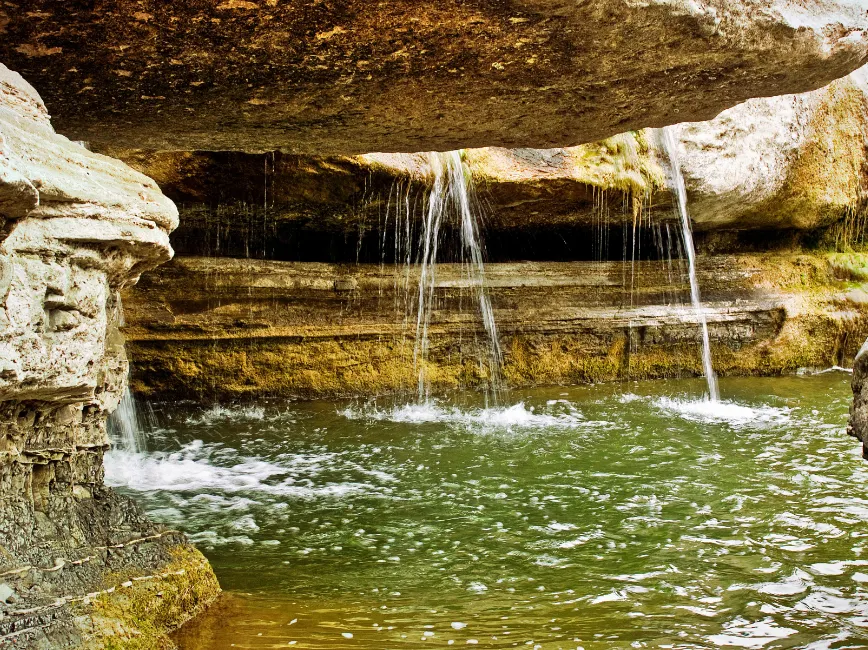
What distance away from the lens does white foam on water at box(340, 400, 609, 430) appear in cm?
697

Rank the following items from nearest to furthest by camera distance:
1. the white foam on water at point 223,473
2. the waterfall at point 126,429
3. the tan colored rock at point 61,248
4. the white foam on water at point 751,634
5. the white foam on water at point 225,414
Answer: the tan colored rock at point 61,248 < the white foam on water at point 751,634 < the white foam on water at point 223,473 < the waterfall at point 126,429 < the white foam on water at point 225,414

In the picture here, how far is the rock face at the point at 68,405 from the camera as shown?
2.41m

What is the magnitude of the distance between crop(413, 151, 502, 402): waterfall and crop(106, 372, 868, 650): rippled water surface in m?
1.48

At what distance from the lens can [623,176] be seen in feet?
26.9

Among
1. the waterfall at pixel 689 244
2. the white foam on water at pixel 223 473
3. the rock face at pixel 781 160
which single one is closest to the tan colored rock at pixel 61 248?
the white foam on water at pixel 223 473

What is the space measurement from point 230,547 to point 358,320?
15.1ft

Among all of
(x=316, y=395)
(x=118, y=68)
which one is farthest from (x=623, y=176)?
(x=118, y=68)

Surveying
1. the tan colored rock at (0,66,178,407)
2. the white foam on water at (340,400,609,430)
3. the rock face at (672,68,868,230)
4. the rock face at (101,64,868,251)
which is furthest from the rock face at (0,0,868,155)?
the rock face at (672,68,868,230)

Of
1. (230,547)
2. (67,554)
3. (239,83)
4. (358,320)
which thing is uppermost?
(239,83)

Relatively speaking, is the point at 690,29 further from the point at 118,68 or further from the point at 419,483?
the point at 419,483

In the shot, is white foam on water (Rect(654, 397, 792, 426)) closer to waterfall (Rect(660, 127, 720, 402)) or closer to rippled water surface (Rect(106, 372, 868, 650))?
rippled water surface (Rect(106, 372, 868, 650))

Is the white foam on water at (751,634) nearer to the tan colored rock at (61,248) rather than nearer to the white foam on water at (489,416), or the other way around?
the tan colored rock at (61,248)

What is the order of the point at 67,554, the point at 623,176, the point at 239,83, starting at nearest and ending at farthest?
the point at 67,554 → the point at 239,83 → the point at 623,176

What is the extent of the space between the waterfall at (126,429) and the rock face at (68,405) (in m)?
3.09
